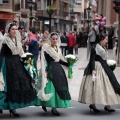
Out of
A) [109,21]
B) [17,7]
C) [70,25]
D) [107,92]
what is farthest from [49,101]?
[70,25]

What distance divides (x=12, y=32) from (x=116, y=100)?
242cm

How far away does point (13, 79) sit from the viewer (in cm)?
908

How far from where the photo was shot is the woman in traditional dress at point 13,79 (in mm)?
9023

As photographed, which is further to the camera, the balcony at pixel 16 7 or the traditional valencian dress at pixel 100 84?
the balcony at pixel 16 7

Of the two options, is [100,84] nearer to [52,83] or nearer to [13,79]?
[52,83]

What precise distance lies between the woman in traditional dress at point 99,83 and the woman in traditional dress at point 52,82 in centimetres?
45

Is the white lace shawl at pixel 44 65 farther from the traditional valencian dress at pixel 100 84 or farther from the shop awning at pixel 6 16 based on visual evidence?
the shop awning at pixel 6 16

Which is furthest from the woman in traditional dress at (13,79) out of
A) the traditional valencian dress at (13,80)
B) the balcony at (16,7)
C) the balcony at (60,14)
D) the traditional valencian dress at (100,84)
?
the balcony at (60,14)

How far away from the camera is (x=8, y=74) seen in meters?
9.10

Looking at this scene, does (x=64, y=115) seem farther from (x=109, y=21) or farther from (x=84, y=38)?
(x=84, y=38)

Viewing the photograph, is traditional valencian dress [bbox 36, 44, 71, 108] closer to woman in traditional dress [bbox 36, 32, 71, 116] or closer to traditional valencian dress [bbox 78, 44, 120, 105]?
woman in traditional dress [bbox 36, 32, 71, 116]

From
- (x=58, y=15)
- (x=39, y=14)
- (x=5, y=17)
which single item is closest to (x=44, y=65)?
(x=5, y=17)

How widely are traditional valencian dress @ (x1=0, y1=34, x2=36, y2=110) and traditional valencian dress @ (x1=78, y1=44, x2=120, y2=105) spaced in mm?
1113

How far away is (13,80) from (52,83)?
0.77 metres
